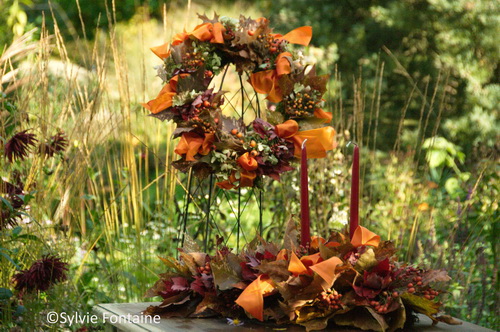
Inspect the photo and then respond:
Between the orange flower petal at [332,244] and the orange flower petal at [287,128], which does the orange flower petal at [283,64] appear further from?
the orange flower petal at [332,244]

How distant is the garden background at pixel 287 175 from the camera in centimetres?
214

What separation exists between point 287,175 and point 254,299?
5.43ft

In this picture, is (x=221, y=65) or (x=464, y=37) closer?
(x=221, y=65)

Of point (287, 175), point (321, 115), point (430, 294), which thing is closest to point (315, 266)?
point (430, 294)

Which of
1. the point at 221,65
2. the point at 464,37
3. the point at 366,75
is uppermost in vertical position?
the point at 221,65

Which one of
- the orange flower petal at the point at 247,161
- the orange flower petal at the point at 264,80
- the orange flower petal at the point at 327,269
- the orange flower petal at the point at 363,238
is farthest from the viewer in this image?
the orange flower petal at the point at 264,80

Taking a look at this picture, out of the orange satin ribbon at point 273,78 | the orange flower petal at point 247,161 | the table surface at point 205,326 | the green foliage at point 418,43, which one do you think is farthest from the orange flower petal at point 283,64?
the green foliage at point 418,43

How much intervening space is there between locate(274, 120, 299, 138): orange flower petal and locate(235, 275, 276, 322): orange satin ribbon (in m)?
0.49

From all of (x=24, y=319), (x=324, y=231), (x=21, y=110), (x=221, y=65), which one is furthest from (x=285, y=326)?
(x=324, y=231)

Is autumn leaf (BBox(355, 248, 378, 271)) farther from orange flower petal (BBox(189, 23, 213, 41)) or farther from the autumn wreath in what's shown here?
orange flower petal (BBox(189, 23, 213, 41))

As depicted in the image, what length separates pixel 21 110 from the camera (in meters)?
1.98

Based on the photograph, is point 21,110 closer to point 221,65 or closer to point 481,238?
point 221,65

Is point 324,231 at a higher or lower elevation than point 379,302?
lower

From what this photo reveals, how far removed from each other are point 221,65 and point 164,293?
0.69m
